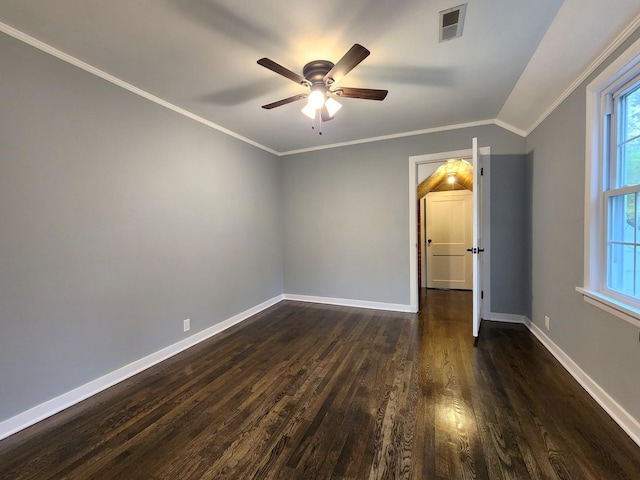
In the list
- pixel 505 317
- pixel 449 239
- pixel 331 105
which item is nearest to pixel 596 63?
pixel 331 105

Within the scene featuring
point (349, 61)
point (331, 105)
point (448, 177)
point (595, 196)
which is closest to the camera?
point (349, 61)

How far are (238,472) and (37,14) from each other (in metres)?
2.88

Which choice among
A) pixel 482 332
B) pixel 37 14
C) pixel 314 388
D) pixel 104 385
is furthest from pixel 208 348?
pixel 482 332

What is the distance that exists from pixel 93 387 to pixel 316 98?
288cm

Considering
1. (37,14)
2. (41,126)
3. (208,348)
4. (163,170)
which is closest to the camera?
(37,14)

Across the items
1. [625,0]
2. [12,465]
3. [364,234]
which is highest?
[625,0]

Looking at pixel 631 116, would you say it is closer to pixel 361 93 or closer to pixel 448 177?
pixel 361 93

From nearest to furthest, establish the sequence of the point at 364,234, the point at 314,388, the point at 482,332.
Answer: the point at 314,388 → the point at 482,332 → the point at 364,234

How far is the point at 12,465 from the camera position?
1.50m

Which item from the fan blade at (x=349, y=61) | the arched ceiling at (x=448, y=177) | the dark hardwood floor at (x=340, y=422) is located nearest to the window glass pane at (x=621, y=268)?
the dark hardwood floor at (x=340, y=422)

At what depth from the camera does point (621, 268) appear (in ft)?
6.13

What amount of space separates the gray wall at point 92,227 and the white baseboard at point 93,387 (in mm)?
54

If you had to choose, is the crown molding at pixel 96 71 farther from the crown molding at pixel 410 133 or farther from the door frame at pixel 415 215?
the door frame at pixel 415 215

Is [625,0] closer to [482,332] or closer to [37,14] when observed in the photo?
[482,332]
